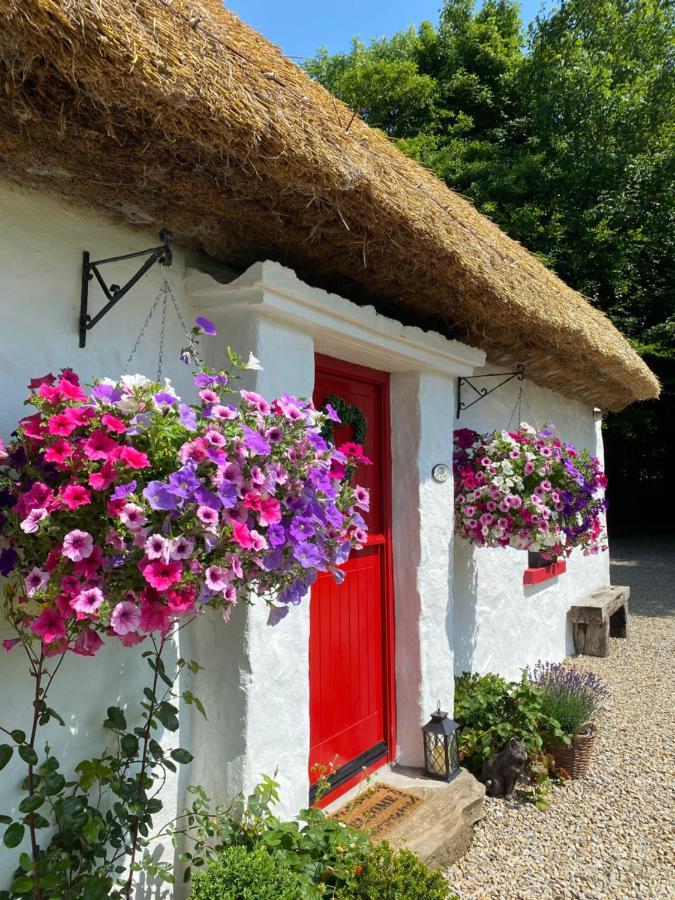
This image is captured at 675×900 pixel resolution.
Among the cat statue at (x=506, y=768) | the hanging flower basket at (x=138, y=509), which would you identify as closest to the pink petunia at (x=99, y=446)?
the hanging flower basket at (x=138, y=509)

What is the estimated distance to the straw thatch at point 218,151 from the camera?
1.52 meters

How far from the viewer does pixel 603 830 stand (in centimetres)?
335

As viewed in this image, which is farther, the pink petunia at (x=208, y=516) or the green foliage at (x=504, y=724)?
the green foliage at (x=504, y=724)

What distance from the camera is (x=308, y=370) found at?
2.76 metres

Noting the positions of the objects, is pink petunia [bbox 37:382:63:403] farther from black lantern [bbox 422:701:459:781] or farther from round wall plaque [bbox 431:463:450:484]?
black lantern [bbox 422:701:459:781]

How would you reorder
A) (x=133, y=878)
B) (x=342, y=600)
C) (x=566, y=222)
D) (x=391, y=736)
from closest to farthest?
(x=133, y=878) → (x=342, y=600) → (x=391, y=736) → (x=566, y=222)

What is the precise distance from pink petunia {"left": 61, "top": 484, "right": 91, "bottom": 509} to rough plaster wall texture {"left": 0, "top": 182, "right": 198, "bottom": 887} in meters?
0.53

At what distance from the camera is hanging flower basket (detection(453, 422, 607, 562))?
3709 mm

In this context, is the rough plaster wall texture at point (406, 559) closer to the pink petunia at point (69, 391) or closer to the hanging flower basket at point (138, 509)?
the hanging flower basket at point (138, 509)

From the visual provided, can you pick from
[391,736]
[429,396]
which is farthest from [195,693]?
[429,396]

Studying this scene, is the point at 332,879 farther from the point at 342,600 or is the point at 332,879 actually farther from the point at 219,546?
the point at 219,546

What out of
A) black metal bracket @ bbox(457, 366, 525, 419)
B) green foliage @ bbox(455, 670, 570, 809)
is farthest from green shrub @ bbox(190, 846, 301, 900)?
black metal bracket @ bbox(457, 366, 525, 419)

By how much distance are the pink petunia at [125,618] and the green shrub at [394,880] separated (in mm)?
1486

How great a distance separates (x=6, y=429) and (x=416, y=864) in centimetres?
209
